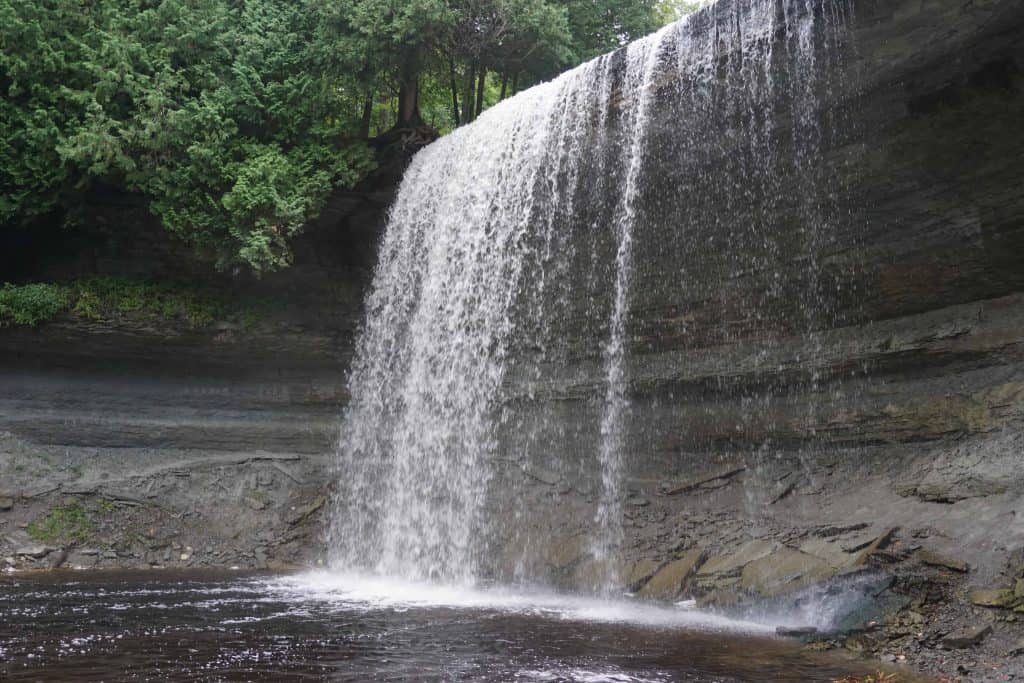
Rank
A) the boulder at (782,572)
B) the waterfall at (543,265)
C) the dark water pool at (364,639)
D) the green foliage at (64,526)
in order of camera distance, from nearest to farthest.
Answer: the dark water pool at (364,639) → the boulder at (782,572) → the waterfall at (543,265) → the green foliage at (64,526)

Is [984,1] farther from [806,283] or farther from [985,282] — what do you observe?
[806,283]

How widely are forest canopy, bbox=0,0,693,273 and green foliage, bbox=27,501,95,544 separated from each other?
4.30m

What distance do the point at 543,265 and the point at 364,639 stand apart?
6.63 meters

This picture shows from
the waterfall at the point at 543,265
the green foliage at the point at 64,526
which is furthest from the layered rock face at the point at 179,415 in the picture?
the waterfall at the point at 543,265

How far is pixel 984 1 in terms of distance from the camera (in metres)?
7.92

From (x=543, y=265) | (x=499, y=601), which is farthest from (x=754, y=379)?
(x=499, y=601)

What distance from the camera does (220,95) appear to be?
13.4 m

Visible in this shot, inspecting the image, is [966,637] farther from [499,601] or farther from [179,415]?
[179,415]

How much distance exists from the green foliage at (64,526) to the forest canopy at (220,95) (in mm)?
4301

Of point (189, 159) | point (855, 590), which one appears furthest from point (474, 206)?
point (855, 590)

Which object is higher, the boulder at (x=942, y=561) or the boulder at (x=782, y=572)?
the boulder at (x=942, y=561)

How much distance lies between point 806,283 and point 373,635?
6467mm

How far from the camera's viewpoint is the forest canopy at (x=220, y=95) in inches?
501

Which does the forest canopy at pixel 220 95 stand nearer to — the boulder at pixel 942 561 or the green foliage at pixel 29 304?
the green foliage at pixel 29 304
